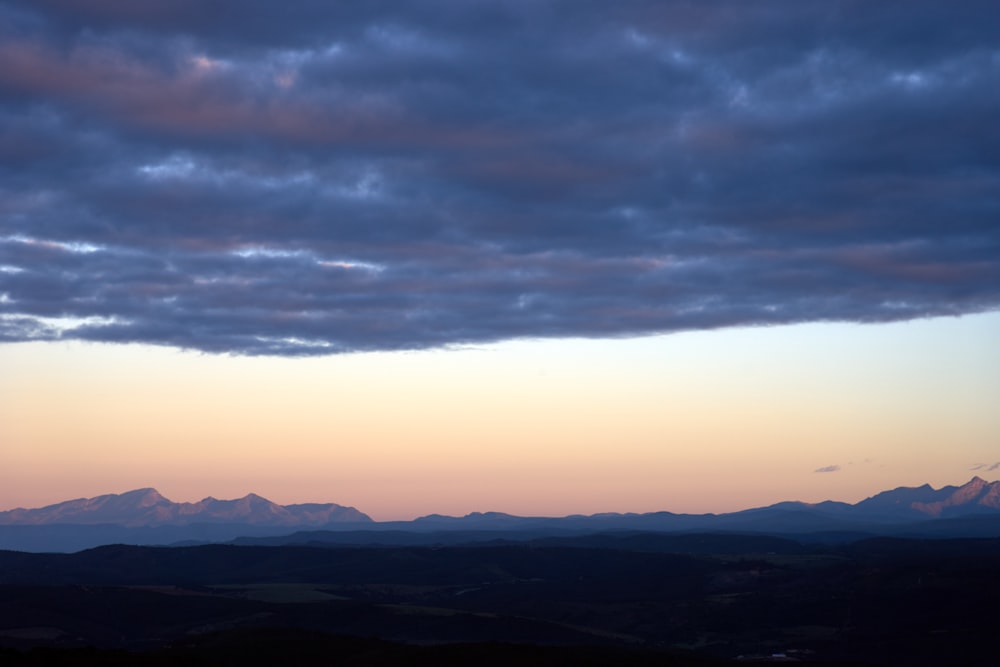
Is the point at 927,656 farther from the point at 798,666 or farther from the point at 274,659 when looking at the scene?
the point at 274,659

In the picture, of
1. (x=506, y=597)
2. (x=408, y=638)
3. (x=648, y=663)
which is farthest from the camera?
(x=506, y=597)

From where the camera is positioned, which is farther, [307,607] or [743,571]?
[743,571]

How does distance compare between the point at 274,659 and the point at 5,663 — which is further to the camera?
the point at 274,659

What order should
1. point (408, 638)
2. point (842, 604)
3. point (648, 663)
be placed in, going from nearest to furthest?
point (648, 663) < point (408, 638) < point (842, 604)

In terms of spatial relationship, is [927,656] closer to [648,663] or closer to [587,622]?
[648,663]

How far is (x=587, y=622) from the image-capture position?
152000 mm

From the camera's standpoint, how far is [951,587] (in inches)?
5974

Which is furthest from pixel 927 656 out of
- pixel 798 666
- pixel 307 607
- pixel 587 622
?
pixel 307 607

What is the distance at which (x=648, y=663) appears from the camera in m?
95.2

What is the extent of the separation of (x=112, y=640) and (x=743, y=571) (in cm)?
10244

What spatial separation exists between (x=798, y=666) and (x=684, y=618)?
51740mm

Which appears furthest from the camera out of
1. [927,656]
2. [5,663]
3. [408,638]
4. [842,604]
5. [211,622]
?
[842,604]

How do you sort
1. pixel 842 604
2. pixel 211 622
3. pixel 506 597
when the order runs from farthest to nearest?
pixel 506 597 < pixel 842 604 < pixel 211 622

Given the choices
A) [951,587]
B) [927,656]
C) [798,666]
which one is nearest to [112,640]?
[798,666]
